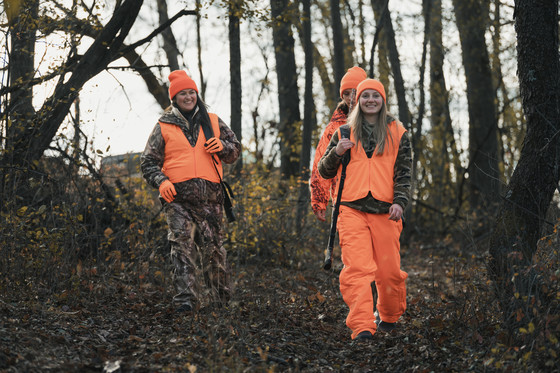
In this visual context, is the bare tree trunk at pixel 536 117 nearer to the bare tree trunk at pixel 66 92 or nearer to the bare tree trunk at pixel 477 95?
the bare tree trunk at pixel 66 92

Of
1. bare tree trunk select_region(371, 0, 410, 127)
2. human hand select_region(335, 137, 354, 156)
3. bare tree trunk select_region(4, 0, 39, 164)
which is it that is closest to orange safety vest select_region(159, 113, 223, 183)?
human hand select_region(335, 137, 354, 156)

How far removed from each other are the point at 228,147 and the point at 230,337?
231cm

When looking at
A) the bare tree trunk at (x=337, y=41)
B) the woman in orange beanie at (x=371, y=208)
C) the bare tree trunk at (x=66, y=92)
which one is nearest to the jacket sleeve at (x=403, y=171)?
the woman in orange beanie at (x=371, y=208)

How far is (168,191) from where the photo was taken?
6.39m

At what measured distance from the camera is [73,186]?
28.3ft

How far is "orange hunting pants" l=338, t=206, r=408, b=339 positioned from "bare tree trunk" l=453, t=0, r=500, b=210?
32.0ft

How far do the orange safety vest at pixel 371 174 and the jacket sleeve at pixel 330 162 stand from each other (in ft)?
0.44

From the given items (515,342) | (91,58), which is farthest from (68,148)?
(515,342)

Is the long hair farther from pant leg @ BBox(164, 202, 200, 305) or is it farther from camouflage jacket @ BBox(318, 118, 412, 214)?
pant leg @ BBox(164, 202, 200, 305)

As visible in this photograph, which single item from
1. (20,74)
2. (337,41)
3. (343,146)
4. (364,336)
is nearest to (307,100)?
(337,41)

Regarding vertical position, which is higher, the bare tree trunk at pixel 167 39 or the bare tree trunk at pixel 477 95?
the bare tree trunk at pixel 167 39

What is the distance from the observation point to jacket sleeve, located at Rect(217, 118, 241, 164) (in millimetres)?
6914

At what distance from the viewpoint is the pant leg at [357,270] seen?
18.5 ft

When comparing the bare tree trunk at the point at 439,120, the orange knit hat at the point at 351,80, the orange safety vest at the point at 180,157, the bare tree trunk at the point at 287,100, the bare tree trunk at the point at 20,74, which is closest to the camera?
the orange safety vest at the point at 180,157
